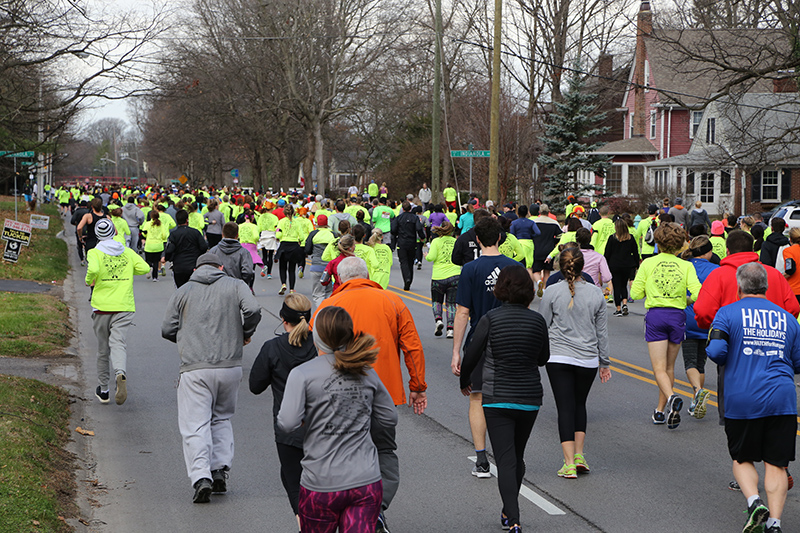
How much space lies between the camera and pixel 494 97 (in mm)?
24781

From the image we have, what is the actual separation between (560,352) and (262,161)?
63.2 metres

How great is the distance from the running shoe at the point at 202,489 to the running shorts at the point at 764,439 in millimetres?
3581

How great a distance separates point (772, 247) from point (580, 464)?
7951 millimetres

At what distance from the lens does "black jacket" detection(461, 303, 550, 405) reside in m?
5.71

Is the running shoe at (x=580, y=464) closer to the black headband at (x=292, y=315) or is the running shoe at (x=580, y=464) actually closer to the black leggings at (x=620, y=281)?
the black headband at (x=292, y=315)

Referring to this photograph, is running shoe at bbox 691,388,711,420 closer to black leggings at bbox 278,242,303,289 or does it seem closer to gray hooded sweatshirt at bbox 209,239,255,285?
gray hooded sweatshirt at bbox 209,239,255,285

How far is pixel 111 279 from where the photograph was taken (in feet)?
31.2

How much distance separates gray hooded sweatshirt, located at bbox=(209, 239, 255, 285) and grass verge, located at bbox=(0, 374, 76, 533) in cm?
237

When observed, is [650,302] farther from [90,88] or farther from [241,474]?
[90,88]

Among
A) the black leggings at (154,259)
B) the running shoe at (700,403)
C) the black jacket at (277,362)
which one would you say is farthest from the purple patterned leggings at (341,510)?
the black leggings at (154,259)

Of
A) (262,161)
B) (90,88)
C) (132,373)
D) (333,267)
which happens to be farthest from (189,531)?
(262,161)

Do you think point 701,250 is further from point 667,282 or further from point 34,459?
point 34,459

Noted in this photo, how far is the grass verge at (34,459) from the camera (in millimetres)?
5855

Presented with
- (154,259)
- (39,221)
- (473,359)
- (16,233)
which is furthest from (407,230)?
(473,359)
